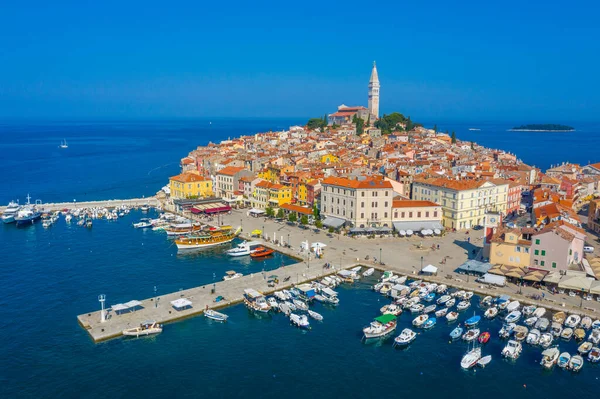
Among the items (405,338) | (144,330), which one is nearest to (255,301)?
(144,330)

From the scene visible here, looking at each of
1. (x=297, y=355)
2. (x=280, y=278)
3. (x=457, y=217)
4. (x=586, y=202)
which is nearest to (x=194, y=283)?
(x=280, y=278)

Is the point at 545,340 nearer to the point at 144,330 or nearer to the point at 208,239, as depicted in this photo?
the point at 144,330

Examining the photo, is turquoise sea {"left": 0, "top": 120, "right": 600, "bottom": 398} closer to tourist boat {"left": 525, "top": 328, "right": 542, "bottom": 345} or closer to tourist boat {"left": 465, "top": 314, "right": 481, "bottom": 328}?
tourist boat {"left": 525, "top": 328, "right": 542, "bottom": 345}

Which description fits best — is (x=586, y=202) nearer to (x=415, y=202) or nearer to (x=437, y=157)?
(x=437, y=157)

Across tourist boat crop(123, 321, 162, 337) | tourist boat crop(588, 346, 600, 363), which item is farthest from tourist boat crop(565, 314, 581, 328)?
tourist boat crop(123, 321, 162, 337)

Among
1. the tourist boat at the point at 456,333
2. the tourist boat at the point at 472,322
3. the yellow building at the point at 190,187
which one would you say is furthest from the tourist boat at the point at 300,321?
the yellow building at the point at 190,187
